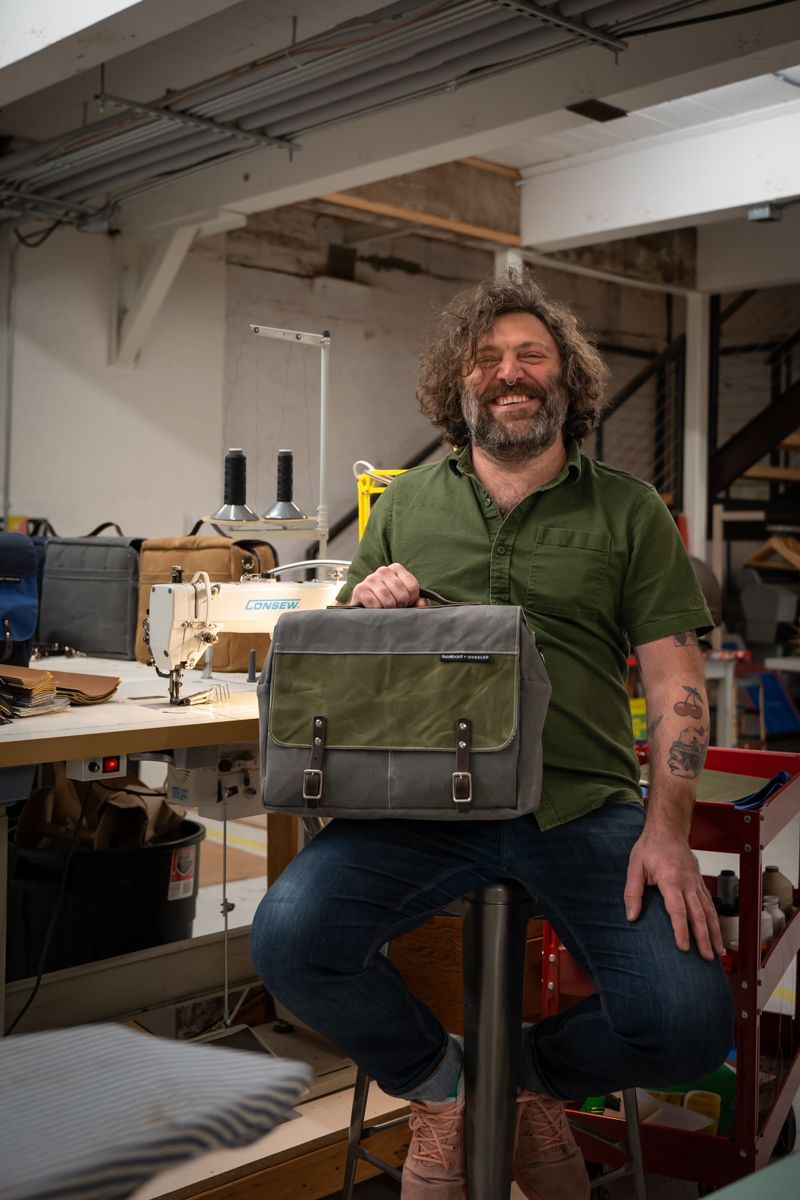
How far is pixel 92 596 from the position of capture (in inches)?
142

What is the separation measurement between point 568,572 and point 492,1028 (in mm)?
690

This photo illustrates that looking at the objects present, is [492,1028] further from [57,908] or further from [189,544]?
[189,544]

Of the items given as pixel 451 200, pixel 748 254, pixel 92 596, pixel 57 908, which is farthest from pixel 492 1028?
pixel 748 254

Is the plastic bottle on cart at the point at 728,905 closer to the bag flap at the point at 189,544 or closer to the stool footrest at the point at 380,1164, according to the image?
the stool footrest at the point at 380,1164

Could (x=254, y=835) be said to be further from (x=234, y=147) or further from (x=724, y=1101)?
(x=724, y=1101)

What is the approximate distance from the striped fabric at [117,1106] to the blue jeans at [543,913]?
891mm

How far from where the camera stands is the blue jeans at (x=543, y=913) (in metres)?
1.60

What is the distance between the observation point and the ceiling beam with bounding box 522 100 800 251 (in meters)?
6.10

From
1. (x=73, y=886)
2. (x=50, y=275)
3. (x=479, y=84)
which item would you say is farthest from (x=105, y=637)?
(x=50, y=275)

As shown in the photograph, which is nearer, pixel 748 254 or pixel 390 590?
pixel 390 590

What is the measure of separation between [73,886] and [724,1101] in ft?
4.89

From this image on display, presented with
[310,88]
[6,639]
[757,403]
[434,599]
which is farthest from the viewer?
[757,403]

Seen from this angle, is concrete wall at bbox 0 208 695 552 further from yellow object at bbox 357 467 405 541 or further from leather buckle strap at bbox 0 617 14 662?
leather buckle strap at bbox 0 617 14 662

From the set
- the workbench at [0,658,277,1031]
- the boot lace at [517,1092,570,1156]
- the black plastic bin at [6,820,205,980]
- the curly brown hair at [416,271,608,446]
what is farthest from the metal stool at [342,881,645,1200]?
the black plastic bin at [6,820,205,980]
